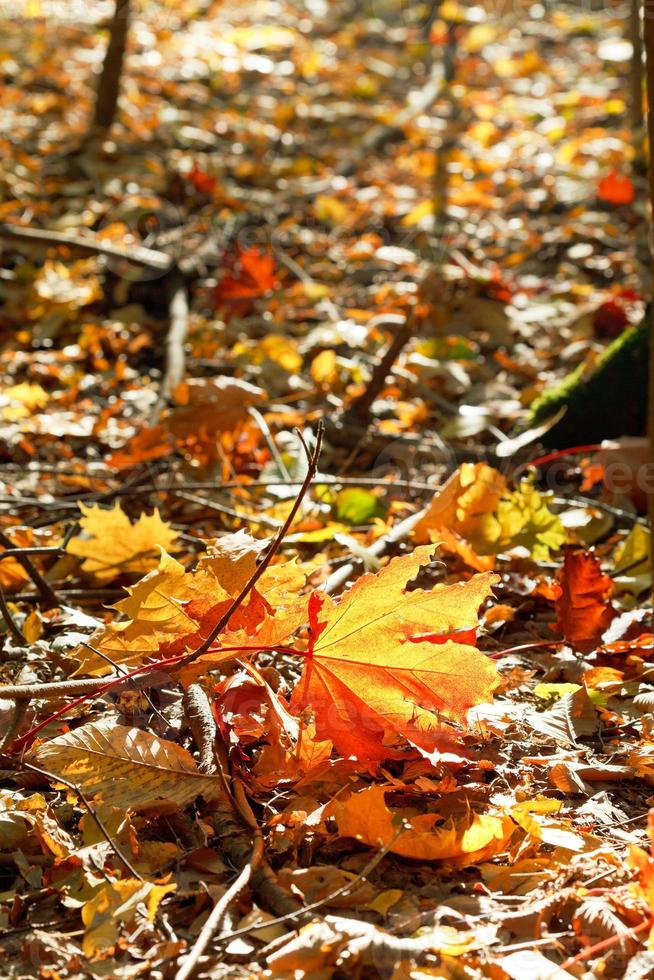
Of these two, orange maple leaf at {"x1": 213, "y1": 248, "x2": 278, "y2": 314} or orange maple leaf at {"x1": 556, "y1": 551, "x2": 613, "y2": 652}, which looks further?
orange maple leaf at {"x1": 213, "y1": 248, "x2": 278, "y2": 314}

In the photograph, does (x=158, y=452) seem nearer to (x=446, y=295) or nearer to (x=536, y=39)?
(x=446, y=295)

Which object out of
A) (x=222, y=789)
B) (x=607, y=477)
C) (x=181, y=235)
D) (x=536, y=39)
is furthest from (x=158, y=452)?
(x=536, y=39)

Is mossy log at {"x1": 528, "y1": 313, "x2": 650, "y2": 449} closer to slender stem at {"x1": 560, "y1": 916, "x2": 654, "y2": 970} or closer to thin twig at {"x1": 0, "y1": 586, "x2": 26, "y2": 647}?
thin twig at {"x1": 0, "y1": 586, "x2": 26, "y2": 647}

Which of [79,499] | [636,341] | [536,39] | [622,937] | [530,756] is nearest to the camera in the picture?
[622,937]

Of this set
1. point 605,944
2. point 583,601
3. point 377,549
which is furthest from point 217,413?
point 605,944

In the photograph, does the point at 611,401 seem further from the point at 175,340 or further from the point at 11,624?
the point at 11,624

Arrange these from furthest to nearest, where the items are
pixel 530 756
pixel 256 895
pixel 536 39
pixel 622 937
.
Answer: pixel 536 39
pixel 530 756
pixel 256 895
pixel 622 937

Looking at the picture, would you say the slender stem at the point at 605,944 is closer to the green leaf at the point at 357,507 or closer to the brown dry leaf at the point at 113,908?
the brown dry leaf at the point at 113,908

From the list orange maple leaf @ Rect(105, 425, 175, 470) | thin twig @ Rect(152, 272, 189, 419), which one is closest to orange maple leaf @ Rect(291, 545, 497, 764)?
orange maple leaf @ Rect(105, 425, 175, 470)
